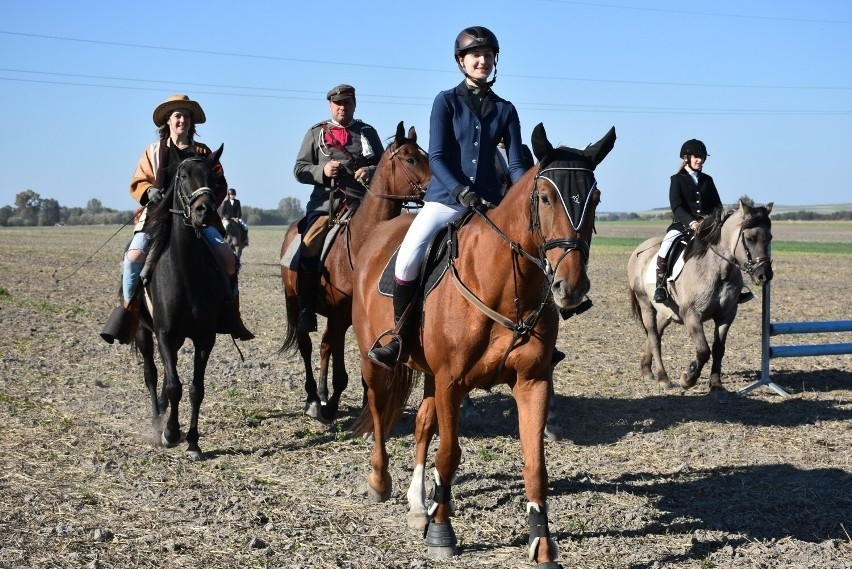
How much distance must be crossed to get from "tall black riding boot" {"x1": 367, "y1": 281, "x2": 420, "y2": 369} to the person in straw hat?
9.54ft

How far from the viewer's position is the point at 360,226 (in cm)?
948

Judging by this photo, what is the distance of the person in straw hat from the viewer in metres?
8.88

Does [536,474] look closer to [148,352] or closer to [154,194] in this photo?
[154,194]

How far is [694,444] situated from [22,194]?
12118 centimetres

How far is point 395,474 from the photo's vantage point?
26.0ft

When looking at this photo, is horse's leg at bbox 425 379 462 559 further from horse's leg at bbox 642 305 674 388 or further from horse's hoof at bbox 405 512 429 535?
horse's leg at bbox 642 305 674 388

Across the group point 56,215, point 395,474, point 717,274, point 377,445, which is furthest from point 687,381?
point 56,215

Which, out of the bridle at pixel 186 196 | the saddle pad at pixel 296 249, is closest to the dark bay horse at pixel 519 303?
the bridle at pixel 186 196

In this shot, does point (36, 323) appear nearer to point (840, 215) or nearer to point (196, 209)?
point (196, 209)

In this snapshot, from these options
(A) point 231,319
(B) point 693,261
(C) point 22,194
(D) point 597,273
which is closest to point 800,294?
(D) point 597,273

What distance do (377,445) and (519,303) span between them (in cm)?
211

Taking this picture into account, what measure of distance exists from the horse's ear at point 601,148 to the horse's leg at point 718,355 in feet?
23.0

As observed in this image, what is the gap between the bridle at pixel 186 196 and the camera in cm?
812

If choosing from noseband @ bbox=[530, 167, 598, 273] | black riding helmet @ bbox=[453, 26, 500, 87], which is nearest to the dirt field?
noseband @ bbox=[530, 167, 598, 273]
